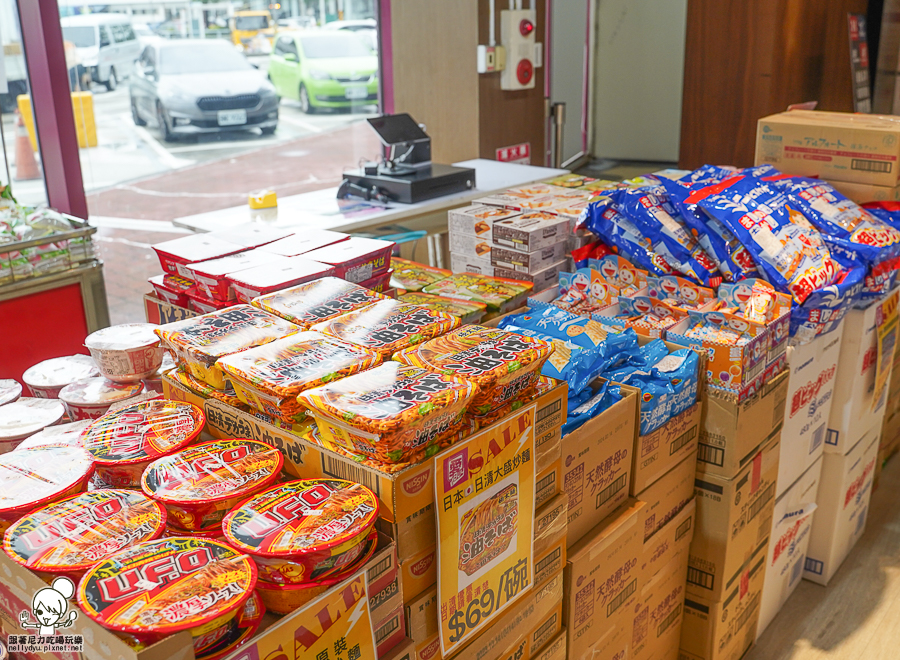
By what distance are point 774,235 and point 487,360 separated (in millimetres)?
1230

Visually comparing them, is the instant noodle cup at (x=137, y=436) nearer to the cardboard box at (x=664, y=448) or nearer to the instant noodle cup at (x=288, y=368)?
the instant noodle cup at (x=288, y=368)

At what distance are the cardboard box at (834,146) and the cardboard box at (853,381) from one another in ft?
1.46

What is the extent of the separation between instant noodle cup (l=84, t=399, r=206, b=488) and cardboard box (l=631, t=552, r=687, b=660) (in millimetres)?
1179

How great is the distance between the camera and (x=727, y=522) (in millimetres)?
2039

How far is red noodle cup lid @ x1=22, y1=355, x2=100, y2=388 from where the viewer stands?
1.57 meters

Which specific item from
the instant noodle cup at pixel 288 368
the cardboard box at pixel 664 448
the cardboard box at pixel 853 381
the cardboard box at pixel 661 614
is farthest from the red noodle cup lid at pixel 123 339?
the cardboard box at pixel 853 381

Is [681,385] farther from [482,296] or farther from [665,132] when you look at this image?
[665,132]

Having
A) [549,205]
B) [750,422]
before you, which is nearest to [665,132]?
[549,205]

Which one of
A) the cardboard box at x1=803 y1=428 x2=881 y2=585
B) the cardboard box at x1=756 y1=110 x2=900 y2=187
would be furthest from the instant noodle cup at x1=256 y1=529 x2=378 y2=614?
→ the cardboard box at x1=756 y1=110 x2=900 y2=187

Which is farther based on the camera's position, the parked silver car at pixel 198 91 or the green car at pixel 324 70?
the green car at pixel 324 70

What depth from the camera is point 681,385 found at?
1815 mm

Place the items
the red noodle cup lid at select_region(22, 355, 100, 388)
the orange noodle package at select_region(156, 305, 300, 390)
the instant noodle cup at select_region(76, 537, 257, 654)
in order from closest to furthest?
1. the instant noodle cup at select_region(76, 537, 257, 654)
2. the orange noodle package at select_region(156, 305, 300, 390)
3. the red noodle cup lid at select_region(22, 355, 100, 388)

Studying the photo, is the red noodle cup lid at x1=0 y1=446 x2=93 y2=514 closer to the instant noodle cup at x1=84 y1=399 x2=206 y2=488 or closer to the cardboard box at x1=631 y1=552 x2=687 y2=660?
the instant noodle cup at x1=84 y1=399 x2=206 y2=488

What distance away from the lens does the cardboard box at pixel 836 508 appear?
262 centimetres
